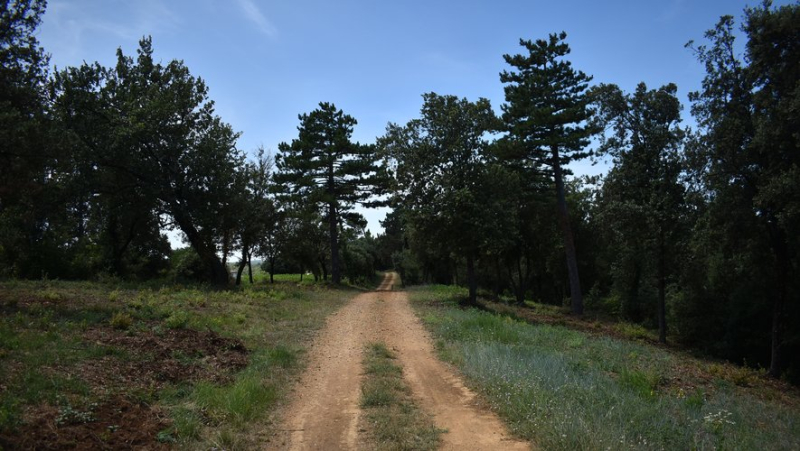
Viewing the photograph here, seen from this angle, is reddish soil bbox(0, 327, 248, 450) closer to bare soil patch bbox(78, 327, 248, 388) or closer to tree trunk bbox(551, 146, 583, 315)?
bare soil patch bbox(78, 327, 248, 388)

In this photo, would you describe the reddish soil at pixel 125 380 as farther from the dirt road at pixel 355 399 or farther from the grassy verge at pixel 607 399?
the grassy verge at pixel 607 399

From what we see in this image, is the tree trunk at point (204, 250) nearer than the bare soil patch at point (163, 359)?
No

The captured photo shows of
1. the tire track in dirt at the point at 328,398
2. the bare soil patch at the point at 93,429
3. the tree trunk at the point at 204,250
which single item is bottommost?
the tire track in dirt at the point at 328,398

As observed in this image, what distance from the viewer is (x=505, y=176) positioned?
24266mm

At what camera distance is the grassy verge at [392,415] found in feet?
19.4

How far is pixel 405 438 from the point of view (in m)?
6.00

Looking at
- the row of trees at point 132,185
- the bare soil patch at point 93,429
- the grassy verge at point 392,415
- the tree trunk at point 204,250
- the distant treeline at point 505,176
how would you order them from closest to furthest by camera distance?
the bare soil patch at point 93,429
the grassy verge at point 392,415
the distant treeline at point 505,176
the row of trees at point 132,185
the tree trunk at point 204,250

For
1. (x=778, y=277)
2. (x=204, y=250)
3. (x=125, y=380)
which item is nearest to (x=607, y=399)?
(x=125, y=380)

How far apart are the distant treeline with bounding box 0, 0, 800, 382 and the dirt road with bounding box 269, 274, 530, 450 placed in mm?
10686

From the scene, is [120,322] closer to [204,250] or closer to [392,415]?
[392,415]

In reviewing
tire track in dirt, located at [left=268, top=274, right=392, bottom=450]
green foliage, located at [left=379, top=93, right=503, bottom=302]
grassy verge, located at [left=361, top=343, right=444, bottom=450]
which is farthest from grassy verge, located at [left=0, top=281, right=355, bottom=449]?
green foliage, located at [left=379, top=93, right=503, bottom=302]

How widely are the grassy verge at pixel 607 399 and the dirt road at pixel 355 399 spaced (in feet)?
1.39

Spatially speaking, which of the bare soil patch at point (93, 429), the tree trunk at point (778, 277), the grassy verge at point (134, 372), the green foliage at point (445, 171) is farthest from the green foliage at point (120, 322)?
the tree trunk at point (778, 277)

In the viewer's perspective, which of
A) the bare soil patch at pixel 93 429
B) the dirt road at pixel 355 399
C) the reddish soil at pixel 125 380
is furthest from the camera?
Answer: the dirt road at pixel 355 399
